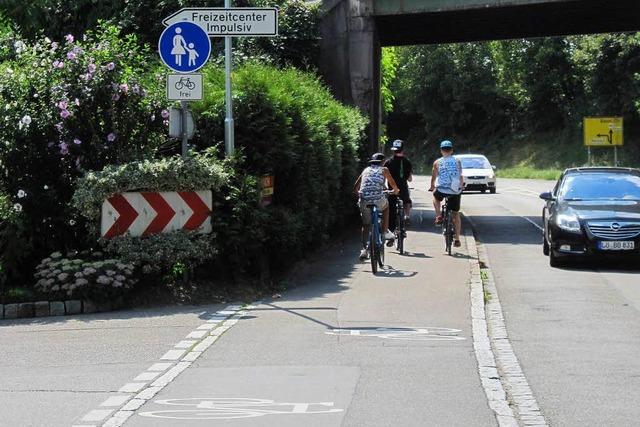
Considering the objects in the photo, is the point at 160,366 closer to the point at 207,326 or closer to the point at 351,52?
the point at 207,326

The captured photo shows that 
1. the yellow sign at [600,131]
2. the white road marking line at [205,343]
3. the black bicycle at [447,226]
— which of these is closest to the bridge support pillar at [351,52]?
the black bicycle at [447,226]

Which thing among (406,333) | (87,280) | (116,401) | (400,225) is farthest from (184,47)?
(116,401)

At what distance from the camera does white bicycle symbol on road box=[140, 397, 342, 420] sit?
6699 mm

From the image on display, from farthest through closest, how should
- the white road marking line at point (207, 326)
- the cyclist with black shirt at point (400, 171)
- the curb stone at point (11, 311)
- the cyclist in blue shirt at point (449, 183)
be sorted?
the cyclist with black shirt at point (400, 171) → the cyclist in blue shirt at point (449, 183) → the curb stone at point (11, 311) → the white road marking line at point (207, 326)

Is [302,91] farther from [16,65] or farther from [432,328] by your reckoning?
[432,328]

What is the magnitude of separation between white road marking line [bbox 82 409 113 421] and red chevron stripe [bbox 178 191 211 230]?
5.78 m

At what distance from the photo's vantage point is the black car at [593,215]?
14875 millimetres

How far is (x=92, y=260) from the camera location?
12.3 meters

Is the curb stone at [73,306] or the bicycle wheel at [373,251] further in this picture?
the bicycle wheel at [373,251]

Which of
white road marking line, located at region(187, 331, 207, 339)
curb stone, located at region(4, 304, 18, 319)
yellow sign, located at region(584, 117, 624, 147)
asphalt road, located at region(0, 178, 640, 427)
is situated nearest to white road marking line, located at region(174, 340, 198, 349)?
asphalt road, located at region(0, 178, 640, 427)

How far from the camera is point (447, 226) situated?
16.7 metres

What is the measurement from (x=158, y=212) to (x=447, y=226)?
6.07 metres

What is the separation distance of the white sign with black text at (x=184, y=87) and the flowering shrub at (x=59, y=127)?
78 cm

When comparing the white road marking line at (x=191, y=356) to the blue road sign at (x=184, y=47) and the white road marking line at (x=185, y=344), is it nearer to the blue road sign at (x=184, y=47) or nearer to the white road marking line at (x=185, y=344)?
the white road marking line at (x=185, y=344)
